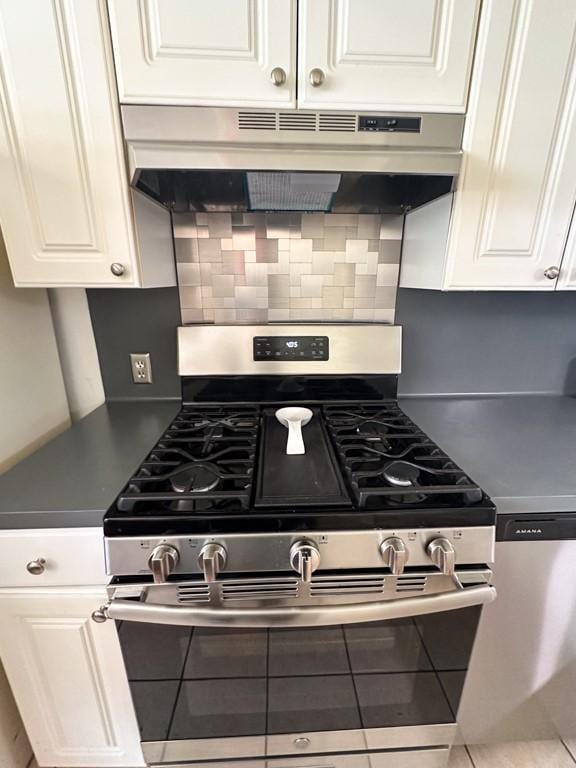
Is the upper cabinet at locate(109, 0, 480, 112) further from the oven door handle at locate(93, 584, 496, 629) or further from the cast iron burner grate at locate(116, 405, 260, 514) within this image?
the oven door handle at locate(93, 584, 496, 629)

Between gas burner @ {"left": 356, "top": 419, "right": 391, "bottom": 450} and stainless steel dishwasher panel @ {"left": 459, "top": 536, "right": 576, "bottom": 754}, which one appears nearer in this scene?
stainless steel dishwasher panel @ {"left": 459, "top": 536, "right": 576, "bottom": 754}

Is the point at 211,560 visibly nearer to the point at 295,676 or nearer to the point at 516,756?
the point at 295,676

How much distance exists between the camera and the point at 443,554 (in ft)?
2.29

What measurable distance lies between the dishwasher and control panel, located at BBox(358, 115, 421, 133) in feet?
3.06

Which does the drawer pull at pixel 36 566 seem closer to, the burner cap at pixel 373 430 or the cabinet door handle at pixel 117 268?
the cabinet door handle at pixel 117 268

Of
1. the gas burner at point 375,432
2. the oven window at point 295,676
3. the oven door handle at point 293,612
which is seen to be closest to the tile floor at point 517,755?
the oven window at point 295,676

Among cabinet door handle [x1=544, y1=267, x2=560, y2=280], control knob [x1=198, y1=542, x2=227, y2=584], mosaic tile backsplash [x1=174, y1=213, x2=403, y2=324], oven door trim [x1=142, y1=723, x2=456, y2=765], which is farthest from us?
mosaic tile backsplash [x1=174, y1=213, x2=403, y2=324]

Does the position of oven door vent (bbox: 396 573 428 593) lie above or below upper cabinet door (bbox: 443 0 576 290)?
below

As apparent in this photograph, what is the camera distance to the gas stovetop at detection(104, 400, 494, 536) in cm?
71

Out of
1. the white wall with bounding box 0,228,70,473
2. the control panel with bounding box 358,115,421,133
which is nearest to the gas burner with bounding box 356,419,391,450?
the control panel with bounding box 358,115,421,133

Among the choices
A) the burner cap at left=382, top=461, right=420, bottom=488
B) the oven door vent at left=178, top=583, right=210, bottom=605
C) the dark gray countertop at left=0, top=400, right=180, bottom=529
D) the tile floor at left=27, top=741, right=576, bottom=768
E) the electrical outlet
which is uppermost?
the electrical outlet

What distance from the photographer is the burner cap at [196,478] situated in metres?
0.78

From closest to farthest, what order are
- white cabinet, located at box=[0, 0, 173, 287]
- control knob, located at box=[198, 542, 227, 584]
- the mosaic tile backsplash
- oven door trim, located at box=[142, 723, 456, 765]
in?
control knob, located at box=[198, 542, 227, 584]
white cabinet, located at box=[0, 0, 173, 287]
oven door trim, located at box=[142, 723, 456, 765]
the mosaic tile backsplash

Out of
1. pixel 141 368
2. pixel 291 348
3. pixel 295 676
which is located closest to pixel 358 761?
pixel 295 676
